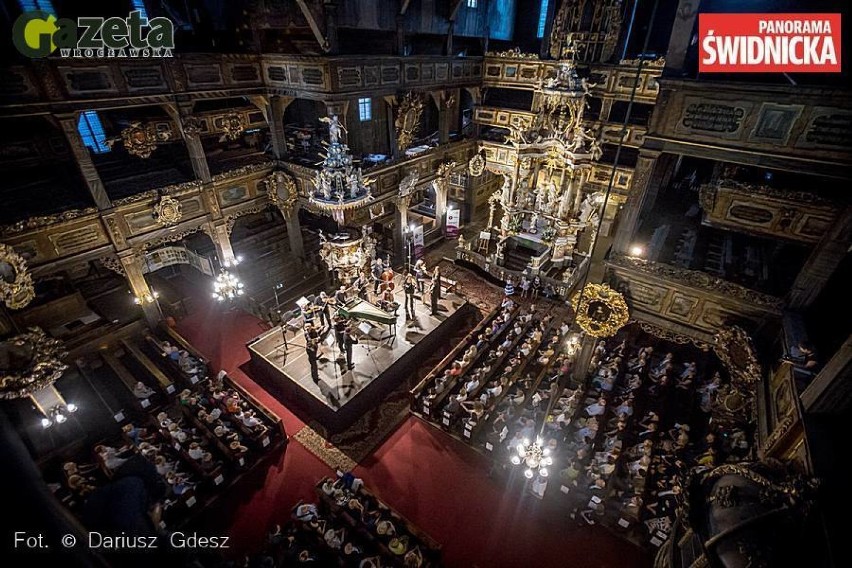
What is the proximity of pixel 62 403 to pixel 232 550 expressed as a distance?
22.4 feet

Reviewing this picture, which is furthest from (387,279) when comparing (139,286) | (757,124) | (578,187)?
(757,124)

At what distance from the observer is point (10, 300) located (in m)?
10.2

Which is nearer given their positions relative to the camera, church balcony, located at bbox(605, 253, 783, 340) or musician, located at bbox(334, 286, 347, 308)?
church balcony, located at bbox(605, 253, 783, 340)

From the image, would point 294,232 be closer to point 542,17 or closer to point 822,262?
point 822,262

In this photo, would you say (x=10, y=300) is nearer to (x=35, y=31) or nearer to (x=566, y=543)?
(x=35, y=31)

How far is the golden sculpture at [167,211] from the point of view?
500 inches

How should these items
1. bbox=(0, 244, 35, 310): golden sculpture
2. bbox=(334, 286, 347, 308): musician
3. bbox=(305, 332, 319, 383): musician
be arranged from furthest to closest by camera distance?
bbox=(334, 286, 347, 308): musician
bbox=(305, 332, 319, 383): musician
bbox=(0, 244, 35, 310): golden sculpture

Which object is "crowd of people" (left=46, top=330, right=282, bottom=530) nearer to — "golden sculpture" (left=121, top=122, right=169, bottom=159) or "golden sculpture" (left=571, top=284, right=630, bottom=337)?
"golden sculpture" (left=121, top=122, right=169, bottom=159)

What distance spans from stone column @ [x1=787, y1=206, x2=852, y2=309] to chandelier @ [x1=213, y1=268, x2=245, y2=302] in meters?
15.8

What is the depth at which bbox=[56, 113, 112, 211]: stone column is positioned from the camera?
34.1 ft

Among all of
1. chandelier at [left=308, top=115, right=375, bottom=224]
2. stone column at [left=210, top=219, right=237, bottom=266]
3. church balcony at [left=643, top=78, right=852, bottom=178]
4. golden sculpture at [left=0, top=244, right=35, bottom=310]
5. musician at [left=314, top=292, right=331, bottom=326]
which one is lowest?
musician at [left=314, top=292, right=331, bottom=326]

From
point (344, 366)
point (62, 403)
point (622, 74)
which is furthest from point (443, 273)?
point (62, 403)

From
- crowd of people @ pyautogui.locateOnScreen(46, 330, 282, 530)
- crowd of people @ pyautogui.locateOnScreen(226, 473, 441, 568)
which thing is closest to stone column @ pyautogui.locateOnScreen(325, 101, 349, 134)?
crowd of people @ pyautogui.locateOnScreen(46, 330, 282, 530)

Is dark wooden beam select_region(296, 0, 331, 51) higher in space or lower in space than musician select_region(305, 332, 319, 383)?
higher
